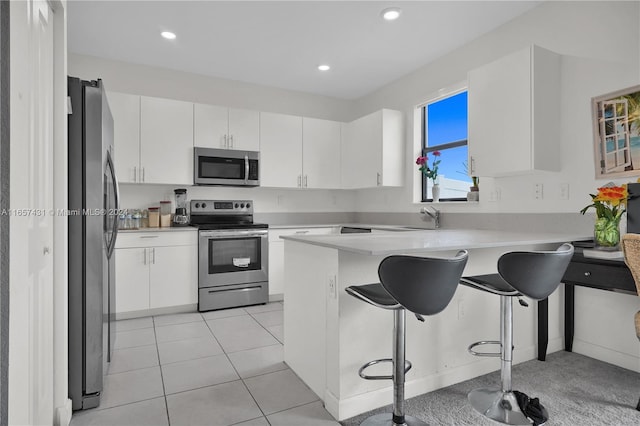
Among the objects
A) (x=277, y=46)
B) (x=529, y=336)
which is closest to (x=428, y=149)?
(x=277, y=46)

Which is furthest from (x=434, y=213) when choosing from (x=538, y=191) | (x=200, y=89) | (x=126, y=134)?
(x=126, y=134)

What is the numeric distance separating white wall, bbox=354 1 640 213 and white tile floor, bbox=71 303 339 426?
2294 mm

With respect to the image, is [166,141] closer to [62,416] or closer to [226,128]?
[226,128]

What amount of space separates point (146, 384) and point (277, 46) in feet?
10.2

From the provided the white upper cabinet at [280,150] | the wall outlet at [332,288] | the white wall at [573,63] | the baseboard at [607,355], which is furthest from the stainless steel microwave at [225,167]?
the baseboard at [607,355]

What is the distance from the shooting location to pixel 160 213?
4078 millimetres

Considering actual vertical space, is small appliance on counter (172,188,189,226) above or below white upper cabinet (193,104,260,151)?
below

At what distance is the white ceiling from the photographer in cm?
294

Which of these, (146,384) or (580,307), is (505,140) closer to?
(580,307)

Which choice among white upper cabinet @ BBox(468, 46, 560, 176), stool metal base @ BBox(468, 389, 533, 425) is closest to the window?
white upper cabinet @ BBox(468, 46, 560, 176)

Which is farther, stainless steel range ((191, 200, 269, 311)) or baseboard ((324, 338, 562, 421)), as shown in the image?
stainless steel range ((191, 200, 269, 311))

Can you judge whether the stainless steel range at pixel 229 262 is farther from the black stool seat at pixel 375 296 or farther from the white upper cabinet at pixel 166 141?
the black stool seat at pixel 375 296

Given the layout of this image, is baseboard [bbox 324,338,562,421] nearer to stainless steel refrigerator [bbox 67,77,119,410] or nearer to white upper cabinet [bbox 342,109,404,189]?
stainless steel refrigerator [bbox 67,77,119,410]

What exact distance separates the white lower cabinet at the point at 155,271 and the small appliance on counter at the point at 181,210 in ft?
1.28
